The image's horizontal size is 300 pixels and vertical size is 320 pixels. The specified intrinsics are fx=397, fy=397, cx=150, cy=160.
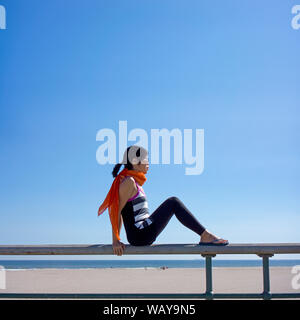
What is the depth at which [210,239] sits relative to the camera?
3.73 meters

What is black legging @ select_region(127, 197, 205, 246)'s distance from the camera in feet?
13.2

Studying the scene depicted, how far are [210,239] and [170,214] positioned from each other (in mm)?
599

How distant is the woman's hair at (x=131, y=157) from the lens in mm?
4395

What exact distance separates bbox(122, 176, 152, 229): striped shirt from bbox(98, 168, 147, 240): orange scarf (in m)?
0.13

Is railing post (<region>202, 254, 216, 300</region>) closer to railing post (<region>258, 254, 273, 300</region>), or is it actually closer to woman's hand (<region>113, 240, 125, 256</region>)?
railing post (<region>258, 254, 273, 300</region>)

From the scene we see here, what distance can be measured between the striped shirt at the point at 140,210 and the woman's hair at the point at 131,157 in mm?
288

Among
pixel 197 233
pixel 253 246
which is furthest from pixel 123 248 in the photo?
pixel 253 246

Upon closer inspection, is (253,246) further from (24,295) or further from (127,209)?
(24,295)

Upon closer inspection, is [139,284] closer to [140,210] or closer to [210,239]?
[140,210]

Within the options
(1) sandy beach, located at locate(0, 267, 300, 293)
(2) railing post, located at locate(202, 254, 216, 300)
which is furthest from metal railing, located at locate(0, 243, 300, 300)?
(1) sandy beach, located at locate(0, 267, 300, 293)

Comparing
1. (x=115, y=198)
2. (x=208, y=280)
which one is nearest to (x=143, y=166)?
(x=115, y=198)

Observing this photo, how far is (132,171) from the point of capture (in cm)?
430

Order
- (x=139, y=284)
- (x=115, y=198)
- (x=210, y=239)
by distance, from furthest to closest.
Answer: (x=139, y=284) → (x=115, y=198) → (x=210, y=239)
